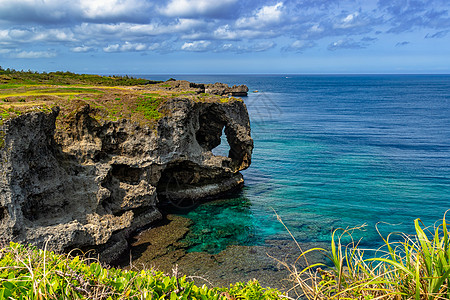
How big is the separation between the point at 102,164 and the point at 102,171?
27.8 inches

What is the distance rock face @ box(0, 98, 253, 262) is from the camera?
A: 19.5m

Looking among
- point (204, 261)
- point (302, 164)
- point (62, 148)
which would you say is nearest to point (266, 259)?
point (204, 261)

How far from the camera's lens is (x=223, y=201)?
34031 mm

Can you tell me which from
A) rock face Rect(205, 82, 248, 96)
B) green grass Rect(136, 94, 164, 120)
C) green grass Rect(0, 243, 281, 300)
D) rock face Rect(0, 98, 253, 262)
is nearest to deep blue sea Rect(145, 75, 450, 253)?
rock face Rect(0, 98, 253, 262)

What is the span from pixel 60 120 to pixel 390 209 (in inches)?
1091

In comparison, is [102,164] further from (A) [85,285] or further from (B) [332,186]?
(B) [332,186]

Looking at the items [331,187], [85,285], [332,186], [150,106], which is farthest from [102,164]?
[332,186]

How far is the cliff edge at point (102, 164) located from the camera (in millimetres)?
19641

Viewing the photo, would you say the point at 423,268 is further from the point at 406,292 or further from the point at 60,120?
the point at 60,120

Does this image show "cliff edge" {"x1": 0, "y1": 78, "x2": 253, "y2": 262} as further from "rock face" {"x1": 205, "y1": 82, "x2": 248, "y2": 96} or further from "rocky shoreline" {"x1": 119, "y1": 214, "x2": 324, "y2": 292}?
"rock face" {"x1": 205, "y1": 82, "x2": 248, "y2": 96}

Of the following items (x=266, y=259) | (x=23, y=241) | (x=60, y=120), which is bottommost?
(x=266, y=259)

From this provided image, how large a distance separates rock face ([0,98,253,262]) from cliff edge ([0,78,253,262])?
0.20 feet

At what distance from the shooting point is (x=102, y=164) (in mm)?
25859

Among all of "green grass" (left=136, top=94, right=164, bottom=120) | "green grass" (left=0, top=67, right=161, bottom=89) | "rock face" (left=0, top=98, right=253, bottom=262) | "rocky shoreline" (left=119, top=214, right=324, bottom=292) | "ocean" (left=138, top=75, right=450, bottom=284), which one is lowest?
"rocky shoreline" (left=119, top=214, right=324, bottom=292)
